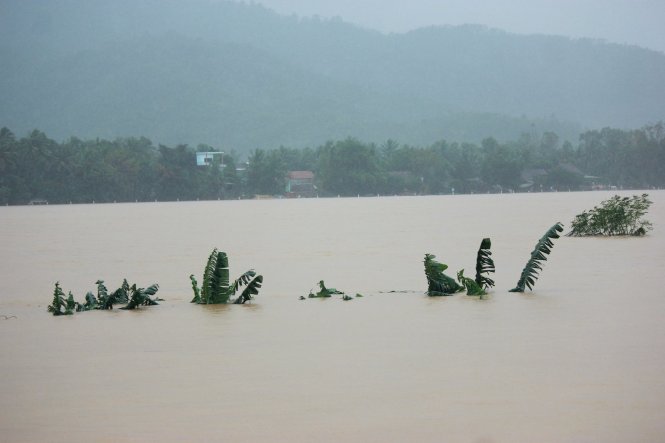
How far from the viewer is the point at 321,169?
544ft

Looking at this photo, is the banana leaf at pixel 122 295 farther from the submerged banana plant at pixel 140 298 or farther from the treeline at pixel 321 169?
the treeline at pixel 321 169

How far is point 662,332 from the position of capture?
1158cm

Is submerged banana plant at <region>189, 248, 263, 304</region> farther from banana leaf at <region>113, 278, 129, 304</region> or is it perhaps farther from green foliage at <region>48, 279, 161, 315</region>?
banana leaf at <region>113, 278, 129, 304</region>

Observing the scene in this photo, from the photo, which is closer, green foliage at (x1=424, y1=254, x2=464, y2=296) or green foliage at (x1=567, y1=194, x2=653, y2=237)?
green foliage at (x1=424, y1=254, x2=464, y2=296)

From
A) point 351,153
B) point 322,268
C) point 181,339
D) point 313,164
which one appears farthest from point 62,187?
point 181,339

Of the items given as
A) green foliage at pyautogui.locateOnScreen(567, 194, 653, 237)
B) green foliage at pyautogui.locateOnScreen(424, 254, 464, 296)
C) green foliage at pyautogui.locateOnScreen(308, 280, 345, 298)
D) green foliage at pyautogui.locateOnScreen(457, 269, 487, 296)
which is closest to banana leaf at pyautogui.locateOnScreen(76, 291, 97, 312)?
green foliage at pyautogui.locateOnScreen(308, 280, 345, 298)

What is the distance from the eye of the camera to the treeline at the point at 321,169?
436 ft

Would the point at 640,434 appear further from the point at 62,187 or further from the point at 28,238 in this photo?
the point at 62,187

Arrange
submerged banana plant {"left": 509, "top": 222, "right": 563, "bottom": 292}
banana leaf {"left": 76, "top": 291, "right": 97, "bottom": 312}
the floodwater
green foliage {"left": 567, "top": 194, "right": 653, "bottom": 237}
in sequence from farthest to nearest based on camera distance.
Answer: green foliage {"left": 567, "top": 194, "right": 653, "bottom": 237}, submerged banana plant {"left": 509, "top": 222, "right": 563, "bottom": 292}, banana leaf {"left": 76, "top": 291, "right": 97, "bottom": 312}, the floodwater

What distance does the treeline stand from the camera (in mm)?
132875

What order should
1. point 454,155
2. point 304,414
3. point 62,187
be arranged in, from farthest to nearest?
point 454,155 < point 62,187 < point 304,414

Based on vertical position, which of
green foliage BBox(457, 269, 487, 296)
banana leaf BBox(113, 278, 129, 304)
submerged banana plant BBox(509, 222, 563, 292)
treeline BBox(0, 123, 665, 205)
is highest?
treeline BBox(0, 123, 665, 205)

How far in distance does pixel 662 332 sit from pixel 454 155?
174m

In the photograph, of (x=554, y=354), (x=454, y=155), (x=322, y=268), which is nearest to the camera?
(x=554, y=354)
